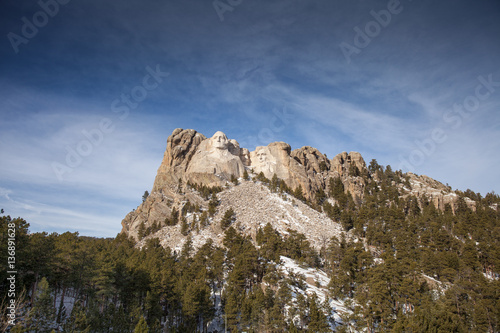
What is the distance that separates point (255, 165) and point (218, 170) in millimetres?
23163

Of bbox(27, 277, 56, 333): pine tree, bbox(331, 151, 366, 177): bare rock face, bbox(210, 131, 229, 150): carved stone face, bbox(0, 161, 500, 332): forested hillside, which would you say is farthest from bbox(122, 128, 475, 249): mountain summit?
bbox(27, 277, 56, 333): pine tree

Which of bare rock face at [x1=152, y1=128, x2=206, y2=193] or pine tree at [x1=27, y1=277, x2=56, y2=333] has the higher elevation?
bare rock face at [x1=152, y1=128, x2=206, y2=193]

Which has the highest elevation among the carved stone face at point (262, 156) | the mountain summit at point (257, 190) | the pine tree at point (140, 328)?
the carved stone face at point (262, 156)

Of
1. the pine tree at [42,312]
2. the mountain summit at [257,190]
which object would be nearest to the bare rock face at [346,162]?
the mountain summit at [257,190]

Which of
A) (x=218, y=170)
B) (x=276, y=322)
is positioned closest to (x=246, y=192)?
(x=218, y=170)

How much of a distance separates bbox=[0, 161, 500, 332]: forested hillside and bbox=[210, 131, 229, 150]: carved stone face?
199ft

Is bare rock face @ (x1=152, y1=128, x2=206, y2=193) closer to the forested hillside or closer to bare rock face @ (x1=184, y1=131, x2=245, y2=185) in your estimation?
bare rock face @ (x1=184, y1=131, x2=245, y2=185)

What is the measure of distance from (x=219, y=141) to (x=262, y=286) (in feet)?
286

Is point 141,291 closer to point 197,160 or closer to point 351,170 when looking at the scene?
point 197,160

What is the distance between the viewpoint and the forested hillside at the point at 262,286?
37812mm

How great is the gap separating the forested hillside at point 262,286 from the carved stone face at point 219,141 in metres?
60.7

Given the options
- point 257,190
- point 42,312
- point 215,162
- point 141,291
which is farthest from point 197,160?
point 42,312

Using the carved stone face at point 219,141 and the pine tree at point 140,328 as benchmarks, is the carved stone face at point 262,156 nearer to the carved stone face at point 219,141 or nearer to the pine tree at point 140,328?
the carved stone face at point 219,141

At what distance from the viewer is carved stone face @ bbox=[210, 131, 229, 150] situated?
132 meters
